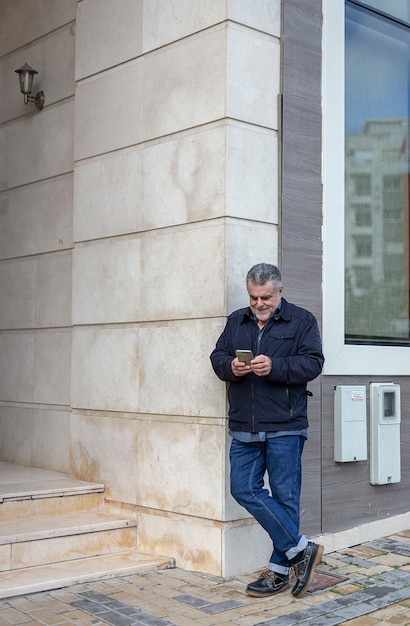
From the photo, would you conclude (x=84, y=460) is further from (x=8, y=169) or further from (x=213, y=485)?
(x=8, y=169)

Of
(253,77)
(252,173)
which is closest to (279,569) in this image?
(252,173)

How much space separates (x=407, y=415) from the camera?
6.42 m

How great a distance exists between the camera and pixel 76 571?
16.9ft

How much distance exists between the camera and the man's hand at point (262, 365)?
4609 millimetres

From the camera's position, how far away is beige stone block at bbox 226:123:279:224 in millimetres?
5387

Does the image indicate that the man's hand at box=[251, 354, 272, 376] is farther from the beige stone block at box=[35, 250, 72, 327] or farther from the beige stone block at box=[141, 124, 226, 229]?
the beige stone block at box=[35, 250, 72, 327]

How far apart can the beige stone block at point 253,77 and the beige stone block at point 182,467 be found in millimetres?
2050

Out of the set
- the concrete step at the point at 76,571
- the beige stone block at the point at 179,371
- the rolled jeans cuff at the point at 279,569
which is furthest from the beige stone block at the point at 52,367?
the rolled jeans cuff at the point at 279,569

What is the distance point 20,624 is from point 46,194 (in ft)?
12.8

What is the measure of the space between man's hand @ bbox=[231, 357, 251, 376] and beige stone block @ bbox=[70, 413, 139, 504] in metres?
1.39

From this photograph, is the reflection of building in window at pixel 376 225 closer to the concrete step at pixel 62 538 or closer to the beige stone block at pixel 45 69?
the concrete step at pixel 62 538

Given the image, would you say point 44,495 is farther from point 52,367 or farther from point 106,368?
point 52,367

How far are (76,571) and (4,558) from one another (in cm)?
44

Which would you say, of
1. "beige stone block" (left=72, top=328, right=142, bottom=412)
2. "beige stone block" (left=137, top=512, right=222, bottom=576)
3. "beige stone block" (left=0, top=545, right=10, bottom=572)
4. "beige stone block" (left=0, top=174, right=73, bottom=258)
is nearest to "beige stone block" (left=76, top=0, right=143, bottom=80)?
"beige stone block" (left=0, top=174, right=73, bottom=258)
